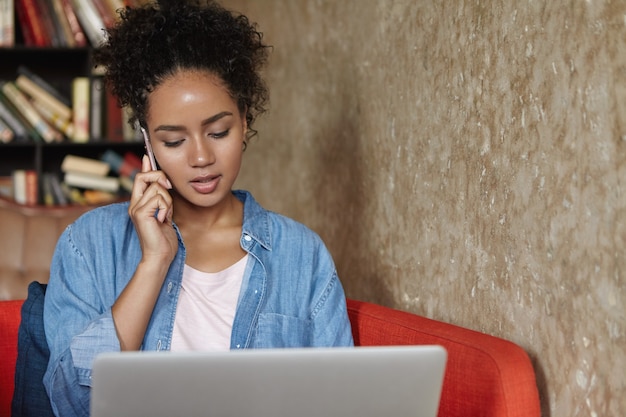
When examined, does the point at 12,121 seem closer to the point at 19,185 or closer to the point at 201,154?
the point at 19,185

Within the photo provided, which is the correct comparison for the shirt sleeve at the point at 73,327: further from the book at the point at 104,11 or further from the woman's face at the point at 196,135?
the book at the point at 104,11

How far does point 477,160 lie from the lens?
1.50 m

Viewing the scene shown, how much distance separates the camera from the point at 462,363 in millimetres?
1321

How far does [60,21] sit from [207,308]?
2580 millimetres

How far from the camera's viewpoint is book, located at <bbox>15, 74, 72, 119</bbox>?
373cm

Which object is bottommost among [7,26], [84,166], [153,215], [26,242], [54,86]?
[26,242]

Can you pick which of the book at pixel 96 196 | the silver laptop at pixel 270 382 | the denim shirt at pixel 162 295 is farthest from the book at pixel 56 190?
the silver laptop at pixel 270 382

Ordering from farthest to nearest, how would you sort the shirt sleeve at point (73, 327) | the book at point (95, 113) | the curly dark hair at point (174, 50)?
the book at point (95, 113) < the curly dark hair at point (174, 50) < the shirt sleeve at point (73, 327)

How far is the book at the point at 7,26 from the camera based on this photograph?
3668mm

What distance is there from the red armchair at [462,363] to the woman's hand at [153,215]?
0.35m

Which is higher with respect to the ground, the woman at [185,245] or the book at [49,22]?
the book at [49,22]

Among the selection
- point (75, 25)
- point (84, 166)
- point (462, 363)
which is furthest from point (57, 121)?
point (462, 363)

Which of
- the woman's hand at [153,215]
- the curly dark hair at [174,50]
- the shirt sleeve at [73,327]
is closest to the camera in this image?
the shirt sleeve at [73,327]

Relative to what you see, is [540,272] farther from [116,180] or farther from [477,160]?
[116,180]
